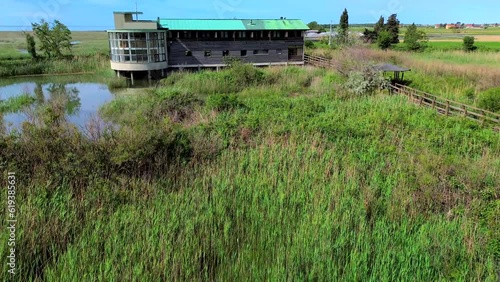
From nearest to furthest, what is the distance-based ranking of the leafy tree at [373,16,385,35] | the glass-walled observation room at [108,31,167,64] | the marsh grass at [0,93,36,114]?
1. the marsh grass at [0,93,36,114]
2. the glass-walled observation room at [108,31,167,64]
3. the leafy tree at [373,16,385,35]

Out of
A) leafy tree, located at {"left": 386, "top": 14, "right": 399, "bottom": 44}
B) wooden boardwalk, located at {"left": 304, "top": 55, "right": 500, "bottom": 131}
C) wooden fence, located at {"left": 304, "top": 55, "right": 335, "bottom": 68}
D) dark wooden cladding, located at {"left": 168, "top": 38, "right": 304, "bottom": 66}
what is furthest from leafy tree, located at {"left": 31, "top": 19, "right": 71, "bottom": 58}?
leafy tree, located at {"left": 386, "top": 14, "right": 399, "bottom": 44}

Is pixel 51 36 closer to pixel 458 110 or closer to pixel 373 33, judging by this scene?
pixel 458 110

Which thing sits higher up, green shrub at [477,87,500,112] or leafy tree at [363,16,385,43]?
leafy tree at [363,16,385,43]

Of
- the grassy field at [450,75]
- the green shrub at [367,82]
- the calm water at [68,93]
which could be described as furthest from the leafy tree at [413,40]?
the calm water at [68,93]

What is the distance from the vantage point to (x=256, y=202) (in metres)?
6.42

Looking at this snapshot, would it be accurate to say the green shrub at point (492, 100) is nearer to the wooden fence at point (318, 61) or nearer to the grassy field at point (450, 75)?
the grassy field at point (450, 75)

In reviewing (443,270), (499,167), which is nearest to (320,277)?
(443,270)

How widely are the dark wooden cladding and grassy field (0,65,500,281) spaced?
52.8ft

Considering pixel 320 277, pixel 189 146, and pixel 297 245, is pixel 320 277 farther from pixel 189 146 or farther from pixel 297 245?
pixel 189 146

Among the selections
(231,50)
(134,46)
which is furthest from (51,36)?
(231,50)

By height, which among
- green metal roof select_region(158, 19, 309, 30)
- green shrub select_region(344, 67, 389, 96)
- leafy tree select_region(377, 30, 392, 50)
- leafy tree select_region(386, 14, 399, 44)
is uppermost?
leafy tree select_region(386, 14, 399, 44)

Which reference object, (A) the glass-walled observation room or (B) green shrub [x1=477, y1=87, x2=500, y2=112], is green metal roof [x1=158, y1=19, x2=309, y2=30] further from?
(B) green shrub [x1=477, y1=87, x2=500, y2=112]

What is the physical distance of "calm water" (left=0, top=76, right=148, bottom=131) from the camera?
50.0 feet

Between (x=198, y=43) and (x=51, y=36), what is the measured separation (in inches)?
532
